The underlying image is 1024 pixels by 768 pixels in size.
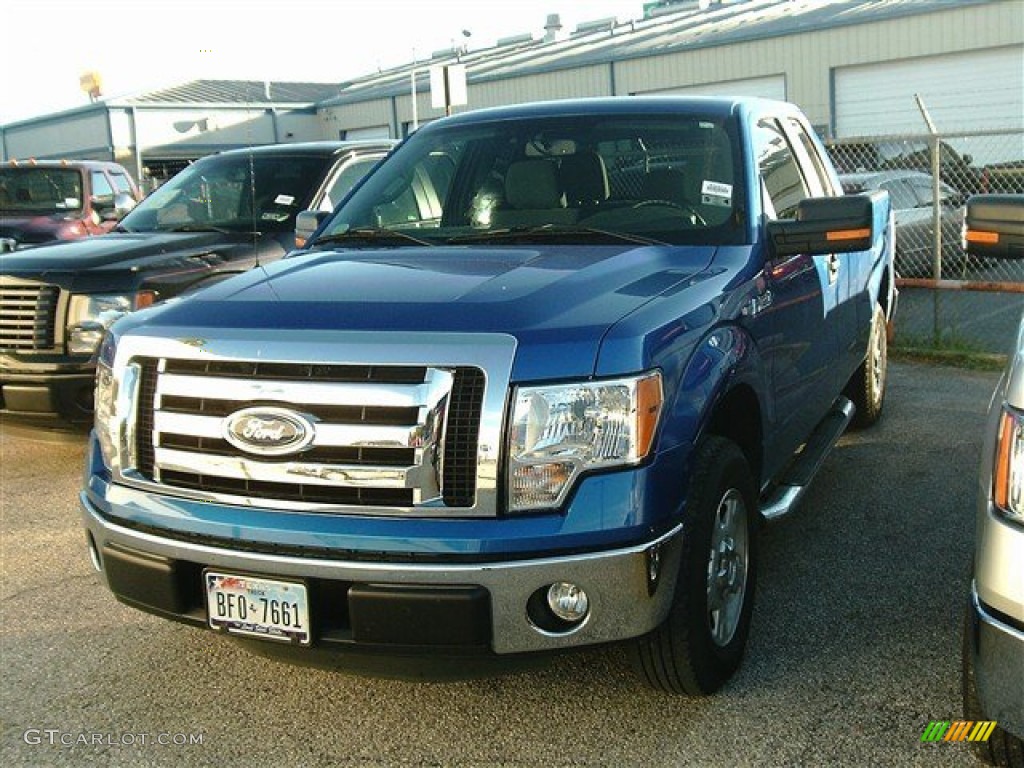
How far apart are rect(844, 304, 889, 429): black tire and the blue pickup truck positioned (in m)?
2.46

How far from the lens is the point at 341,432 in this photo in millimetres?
3031

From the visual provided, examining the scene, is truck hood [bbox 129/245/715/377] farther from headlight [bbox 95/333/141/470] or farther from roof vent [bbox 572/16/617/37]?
roof vent [bbox 572/16/617/37]

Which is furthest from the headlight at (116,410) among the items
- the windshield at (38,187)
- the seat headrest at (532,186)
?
the windshield at (38,187)

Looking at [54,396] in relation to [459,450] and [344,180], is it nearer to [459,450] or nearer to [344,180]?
[344,180]

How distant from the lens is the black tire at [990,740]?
2691mm

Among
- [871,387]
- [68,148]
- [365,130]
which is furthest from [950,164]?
[68,148]

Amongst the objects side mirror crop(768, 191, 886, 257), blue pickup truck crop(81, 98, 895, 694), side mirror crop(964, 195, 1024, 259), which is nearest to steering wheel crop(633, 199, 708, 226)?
blue pickup truck crop(81, 98, 895, 694)

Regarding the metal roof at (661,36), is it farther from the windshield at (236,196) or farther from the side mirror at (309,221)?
the side mirror at (309,221)

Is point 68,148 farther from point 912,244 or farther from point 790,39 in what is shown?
point 912,244

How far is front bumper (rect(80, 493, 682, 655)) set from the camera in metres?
2.93

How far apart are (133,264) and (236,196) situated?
4.32ft

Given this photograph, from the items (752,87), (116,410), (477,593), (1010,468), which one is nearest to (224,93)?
(752,87)

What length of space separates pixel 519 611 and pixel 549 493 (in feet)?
1.01

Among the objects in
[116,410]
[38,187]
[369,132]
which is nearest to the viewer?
[116,410]
